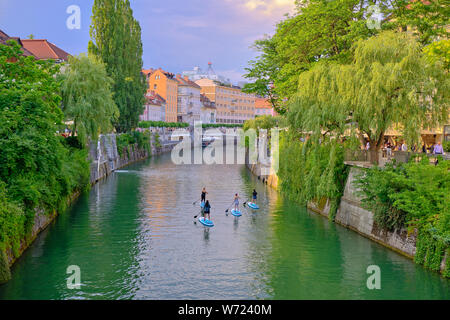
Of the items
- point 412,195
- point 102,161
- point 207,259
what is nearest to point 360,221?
point 412,195

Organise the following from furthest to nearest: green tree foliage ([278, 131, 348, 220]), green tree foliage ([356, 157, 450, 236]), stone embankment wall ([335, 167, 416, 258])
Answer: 1. green tree foliage ([278, 131, 348, 220])
2. stone embankment wall ([335, 167, 416, 258])
3. green tree foliage ([356, 157, 450, 236])

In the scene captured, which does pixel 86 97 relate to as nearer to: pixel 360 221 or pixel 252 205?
pixel 252 205

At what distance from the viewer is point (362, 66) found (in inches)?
1019

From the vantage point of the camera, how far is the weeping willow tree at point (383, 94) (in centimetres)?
2392

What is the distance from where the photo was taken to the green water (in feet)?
58.3

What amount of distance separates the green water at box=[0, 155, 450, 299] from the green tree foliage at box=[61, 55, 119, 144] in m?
9.33

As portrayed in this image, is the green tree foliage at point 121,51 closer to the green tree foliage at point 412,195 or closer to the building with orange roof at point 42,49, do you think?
the building with orange roof at point 42,49

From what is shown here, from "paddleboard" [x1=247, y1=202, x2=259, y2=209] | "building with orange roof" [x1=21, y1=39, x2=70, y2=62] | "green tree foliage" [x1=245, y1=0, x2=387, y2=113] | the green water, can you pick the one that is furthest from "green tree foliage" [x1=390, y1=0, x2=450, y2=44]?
"building with orange roof" [x1=21, y1=39, x2=70, y2=62]

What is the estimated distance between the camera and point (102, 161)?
53875mm

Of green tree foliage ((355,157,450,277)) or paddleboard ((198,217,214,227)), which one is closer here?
green tree foliage ((355,157,450,277))

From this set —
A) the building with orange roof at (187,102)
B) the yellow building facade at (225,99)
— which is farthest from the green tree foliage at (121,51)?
the yellow building facade at (225,99)

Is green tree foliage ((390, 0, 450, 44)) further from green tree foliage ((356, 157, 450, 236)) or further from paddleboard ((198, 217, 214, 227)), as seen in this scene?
paddleboard ((198, 217, 214, 227))
